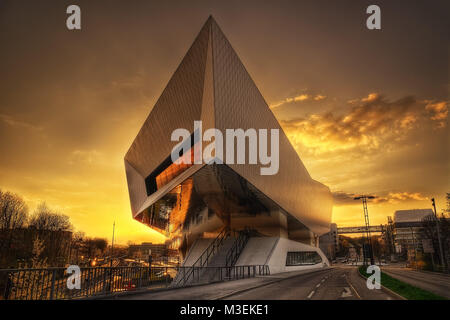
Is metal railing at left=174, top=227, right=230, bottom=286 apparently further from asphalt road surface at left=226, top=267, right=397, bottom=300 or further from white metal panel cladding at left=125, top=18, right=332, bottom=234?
asphalt road surface at left=226, top=267, right=397, bottom=300

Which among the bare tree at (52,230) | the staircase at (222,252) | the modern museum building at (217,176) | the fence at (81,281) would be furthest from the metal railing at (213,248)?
the bare tree at (52,230)

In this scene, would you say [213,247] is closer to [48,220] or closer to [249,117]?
[249,117]

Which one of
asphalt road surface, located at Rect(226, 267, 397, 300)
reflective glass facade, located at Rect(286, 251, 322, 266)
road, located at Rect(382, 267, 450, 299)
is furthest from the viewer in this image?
reflective glass facade, located at Rect(286, 251, 322, 266)

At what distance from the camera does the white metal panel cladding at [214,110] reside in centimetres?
1942

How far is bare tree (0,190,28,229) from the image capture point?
35.6 m

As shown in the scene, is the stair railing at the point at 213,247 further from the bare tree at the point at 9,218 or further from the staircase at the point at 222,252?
the bare tree at the point at 9,218

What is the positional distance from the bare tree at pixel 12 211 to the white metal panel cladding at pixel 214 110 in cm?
1580

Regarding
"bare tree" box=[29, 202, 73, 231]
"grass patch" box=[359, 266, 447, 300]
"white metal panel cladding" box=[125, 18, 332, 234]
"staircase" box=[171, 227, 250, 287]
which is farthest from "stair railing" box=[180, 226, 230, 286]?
"bare tree" box=[29, 202, 73, 231]

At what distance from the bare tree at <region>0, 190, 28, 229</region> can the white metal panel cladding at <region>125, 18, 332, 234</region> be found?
15.8m

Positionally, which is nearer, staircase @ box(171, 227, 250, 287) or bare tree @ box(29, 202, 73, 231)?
staircase @ box(171, 227, 250, 287)

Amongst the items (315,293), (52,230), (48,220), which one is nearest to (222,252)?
(315,293)
